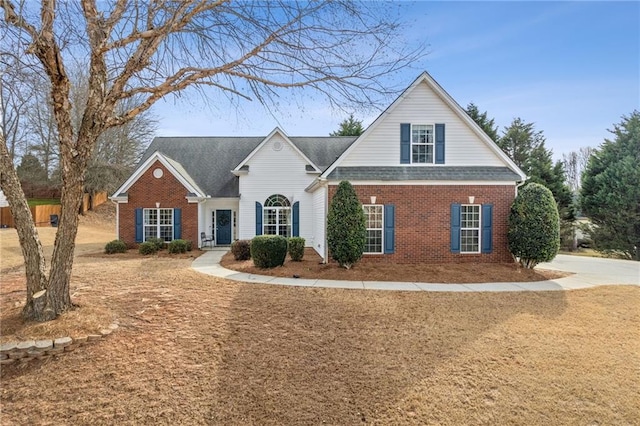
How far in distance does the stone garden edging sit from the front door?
48.6ft

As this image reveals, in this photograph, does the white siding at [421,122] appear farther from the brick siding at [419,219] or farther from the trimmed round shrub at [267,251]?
the trimmed round shrub at [267,251]

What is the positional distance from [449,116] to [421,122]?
1.09 m

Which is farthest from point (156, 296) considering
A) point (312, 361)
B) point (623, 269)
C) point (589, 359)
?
point (623, 269)

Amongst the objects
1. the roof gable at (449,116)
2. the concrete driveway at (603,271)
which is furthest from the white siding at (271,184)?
the concrete driveway at (603,271)

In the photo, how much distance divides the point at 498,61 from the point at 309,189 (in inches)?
395

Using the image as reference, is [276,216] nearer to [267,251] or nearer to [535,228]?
[267,251]

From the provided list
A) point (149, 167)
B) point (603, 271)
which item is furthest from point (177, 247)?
point (603, 271)

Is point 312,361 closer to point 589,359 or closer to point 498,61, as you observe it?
point 589,359

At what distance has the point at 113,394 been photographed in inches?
160

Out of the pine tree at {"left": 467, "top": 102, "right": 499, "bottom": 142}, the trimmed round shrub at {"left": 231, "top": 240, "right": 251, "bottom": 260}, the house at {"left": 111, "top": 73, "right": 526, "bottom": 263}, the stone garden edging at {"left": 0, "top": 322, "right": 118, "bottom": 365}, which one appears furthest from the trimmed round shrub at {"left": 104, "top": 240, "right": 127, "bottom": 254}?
the pine tree at {"left": 467, "top": 102, "right": 499, "bottom": 142}

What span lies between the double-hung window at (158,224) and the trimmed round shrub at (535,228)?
1562 centimetres

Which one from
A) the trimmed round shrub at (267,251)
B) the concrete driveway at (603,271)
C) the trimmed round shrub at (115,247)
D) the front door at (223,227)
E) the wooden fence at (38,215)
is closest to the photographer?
the concrete driveway at (603,271)

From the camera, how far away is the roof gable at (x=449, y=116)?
41.9ft

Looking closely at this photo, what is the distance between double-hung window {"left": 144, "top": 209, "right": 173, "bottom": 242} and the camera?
17484 millimetres
